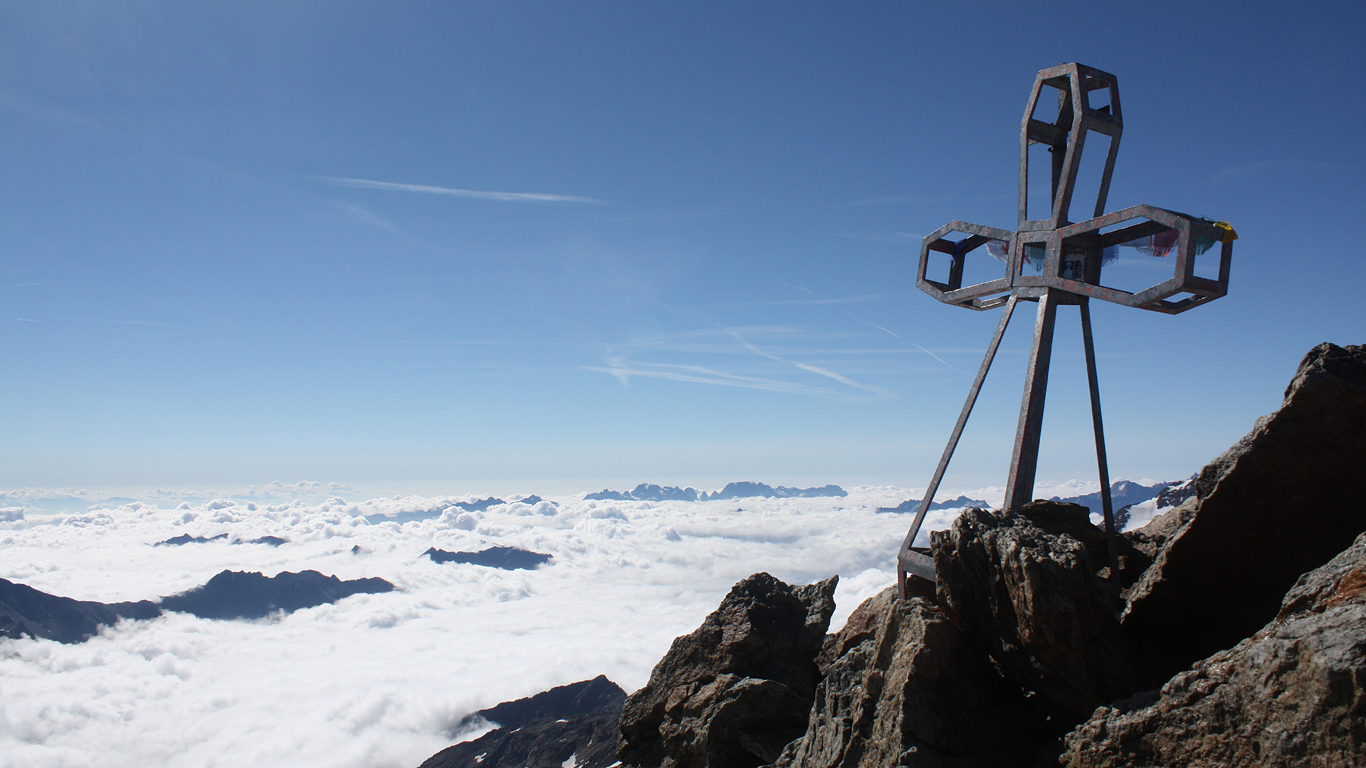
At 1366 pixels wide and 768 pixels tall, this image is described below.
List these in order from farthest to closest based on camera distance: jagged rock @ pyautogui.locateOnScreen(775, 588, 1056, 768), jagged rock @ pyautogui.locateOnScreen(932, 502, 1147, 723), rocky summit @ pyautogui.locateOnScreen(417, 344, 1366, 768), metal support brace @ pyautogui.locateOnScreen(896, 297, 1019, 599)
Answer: metal support brace @ pyautogui.locateOnScreen(896, 297, 1019, 599) < jagged rock @ pyautogui.locateOnScreen(775, 588, 1056, 768) < jagged rock @ pyautogui.locateOnScreen(932, 502, 1147, 723) < rocky summit @ pyautogui.locateOnScreen(417, 344, 1366, 768)

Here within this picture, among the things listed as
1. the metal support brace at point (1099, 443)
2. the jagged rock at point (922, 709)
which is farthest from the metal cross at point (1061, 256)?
the jagged rock at point (922, 709)

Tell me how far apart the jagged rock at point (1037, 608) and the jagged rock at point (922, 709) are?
0.51 meters

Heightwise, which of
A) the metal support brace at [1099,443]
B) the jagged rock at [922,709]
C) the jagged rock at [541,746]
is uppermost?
the metal support brace at [1099,443]

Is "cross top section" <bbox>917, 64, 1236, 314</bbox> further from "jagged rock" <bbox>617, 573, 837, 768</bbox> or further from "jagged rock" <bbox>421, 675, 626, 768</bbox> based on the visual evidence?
"jagged rock" <bbox>421, 675, 626, 768</bbox>

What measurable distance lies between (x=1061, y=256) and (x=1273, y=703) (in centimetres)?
925

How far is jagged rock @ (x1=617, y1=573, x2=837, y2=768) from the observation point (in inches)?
521

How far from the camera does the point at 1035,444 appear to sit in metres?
12.4

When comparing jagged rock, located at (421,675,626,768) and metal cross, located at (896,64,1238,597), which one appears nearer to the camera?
metal cross, located at (896,64,1238,597)

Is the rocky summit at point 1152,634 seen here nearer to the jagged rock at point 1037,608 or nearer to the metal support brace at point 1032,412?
the jagged rock at point 1037,608

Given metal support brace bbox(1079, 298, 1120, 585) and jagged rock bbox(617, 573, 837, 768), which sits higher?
metal support brace bbox(1079, 298, 1120, 585)

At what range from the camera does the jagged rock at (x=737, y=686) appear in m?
13.2

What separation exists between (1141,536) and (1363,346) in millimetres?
5710

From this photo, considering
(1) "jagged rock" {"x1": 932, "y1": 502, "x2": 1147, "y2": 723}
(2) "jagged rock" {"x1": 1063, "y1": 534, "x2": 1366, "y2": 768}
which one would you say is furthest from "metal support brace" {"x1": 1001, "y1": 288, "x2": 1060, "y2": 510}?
(2) "jagged rock" {"x1": 1063, "y1": 534, "x2": 1366, "y2": 768}

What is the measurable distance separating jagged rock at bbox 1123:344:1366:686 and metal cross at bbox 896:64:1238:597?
5.65 ft
